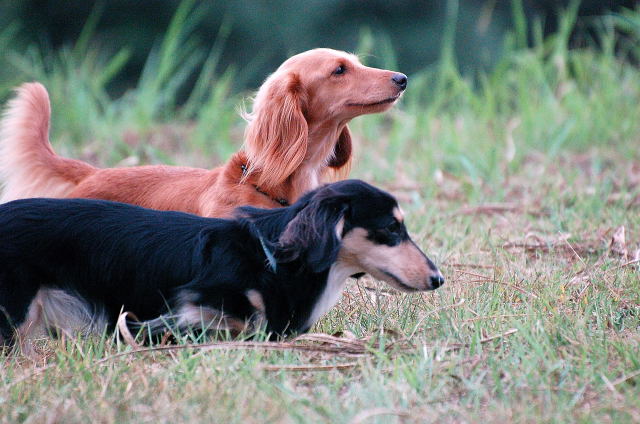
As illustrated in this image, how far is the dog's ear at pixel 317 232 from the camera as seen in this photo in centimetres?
298

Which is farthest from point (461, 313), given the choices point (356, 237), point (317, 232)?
point (317, 232)

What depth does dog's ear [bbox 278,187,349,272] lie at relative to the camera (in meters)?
2.98

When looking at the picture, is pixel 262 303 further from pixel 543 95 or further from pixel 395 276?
pixel 543 95

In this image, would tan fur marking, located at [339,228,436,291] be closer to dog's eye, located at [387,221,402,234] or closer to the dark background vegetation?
dog's eye, located at [387,221,402,234]

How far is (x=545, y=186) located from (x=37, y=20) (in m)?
8.10

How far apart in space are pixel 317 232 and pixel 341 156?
1719mm

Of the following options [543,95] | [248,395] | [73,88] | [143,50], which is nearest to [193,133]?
[73,88]

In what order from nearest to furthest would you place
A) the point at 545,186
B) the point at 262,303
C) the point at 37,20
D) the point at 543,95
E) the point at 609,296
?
1. the point at 262,303
2. the point at 609,296
3. the point at 545,186
4. the point at 543,95
5. the point at 37,20

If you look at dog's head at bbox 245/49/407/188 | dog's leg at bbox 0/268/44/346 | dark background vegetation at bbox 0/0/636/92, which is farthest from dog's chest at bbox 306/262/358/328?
dark background vegetation at bbox 0/0/636/92

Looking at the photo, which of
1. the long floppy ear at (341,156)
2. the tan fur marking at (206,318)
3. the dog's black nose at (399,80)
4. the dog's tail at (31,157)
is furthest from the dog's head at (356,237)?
the dog's tail at (31,157)

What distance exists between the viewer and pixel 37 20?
1185 cm

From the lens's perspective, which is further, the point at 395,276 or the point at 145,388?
the point at 395,276

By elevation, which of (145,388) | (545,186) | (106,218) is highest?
(106,218)

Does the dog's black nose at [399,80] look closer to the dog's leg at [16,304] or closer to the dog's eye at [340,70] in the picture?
the dog's eye at [340,70]
